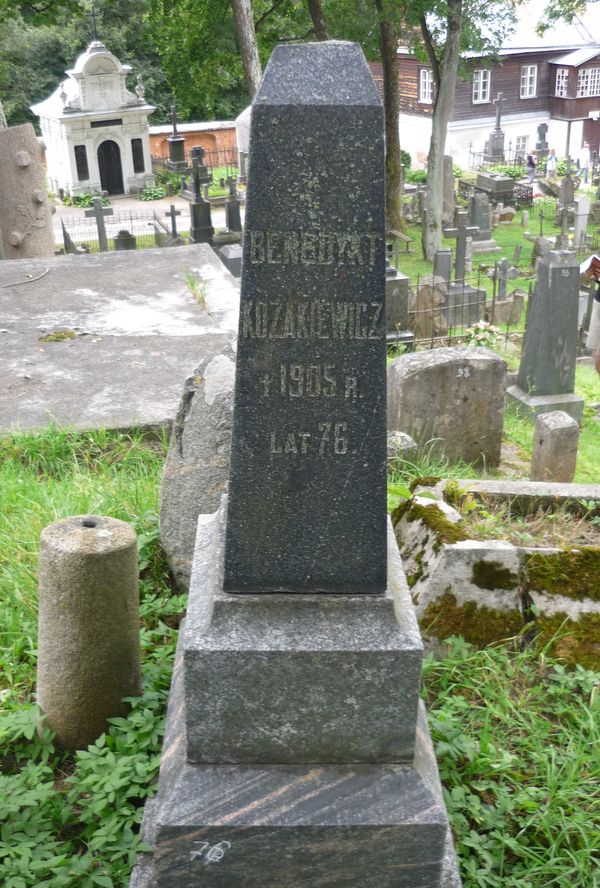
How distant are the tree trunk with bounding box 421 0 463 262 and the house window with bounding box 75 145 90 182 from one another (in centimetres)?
1425

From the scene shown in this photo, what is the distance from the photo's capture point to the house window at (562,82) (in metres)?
36.6

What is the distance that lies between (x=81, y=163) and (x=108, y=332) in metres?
24.8

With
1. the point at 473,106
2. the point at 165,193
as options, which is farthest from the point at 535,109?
the point at 165,193

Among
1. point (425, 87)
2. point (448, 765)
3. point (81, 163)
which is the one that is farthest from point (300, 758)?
point (425, 87)

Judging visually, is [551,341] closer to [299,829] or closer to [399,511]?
[399,511]

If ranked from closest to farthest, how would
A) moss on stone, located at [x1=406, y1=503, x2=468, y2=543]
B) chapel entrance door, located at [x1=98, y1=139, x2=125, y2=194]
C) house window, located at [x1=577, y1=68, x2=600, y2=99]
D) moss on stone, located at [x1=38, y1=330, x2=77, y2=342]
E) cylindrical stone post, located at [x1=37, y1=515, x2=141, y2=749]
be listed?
cylindrical stone post, located at [x1=37, y1=515, x2=141, y2=749], moss on stone, located at [x1=406, y1=503, x2=468, y2=543], moss on stone, located at [x1=38, y1=330, x2=77, y2=342], chapel entrance door, located at [x1=98, y1=139, x2=125, y2=194], house window, located at [x1=577, y1=68, x2=600, y2=99]

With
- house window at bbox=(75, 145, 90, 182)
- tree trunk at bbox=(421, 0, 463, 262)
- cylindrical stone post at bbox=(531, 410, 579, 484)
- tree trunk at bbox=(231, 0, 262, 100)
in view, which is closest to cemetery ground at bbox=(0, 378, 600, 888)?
cylindrical stone post at bbox=(531, 410, 579, 484)

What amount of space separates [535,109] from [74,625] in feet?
128

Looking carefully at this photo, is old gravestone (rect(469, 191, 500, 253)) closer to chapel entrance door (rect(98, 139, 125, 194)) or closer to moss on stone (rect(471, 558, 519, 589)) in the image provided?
chapel entrance door (rect(98, 139, 125, 194))

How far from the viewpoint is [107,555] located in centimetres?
298

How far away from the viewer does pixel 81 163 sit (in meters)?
30.0

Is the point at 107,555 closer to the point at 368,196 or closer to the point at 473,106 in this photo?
the point at 368,196

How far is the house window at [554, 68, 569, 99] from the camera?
1441 inches

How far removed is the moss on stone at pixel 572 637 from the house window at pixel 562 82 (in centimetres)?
3776
